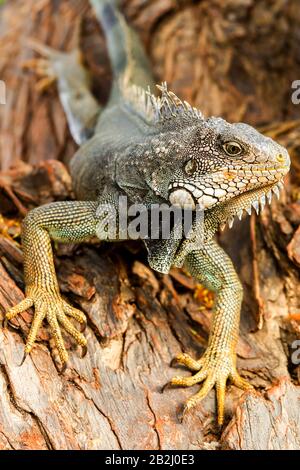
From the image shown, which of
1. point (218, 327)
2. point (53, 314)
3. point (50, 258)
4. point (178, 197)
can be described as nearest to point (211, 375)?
point (218, 327)

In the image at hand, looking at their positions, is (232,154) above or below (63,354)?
above

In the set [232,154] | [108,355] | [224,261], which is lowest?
[108,355]

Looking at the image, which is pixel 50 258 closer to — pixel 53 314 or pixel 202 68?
pixel 53 314

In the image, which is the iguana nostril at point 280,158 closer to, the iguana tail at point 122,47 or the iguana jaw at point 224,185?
the iguana jaw at point 224,185

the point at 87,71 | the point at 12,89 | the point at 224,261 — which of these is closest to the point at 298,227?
the point at 224,261

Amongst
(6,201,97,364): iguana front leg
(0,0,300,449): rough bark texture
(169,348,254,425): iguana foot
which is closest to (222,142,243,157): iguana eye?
(6,201,97,364): iguana front leg
